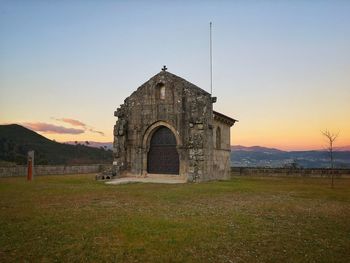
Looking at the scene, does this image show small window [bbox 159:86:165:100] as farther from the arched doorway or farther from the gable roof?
the arched doorway

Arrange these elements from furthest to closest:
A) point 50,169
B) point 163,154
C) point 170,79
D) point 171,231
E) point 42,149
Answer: point 42,149
point 50,169
point 163,154
point 170,79
point 171,231

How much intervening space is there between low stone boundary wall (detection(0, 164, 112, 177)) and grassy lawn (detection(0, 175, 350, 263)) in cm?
1802

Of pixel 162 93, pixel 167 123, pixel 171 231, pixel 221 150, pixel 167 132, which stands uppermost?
pixel 162 93

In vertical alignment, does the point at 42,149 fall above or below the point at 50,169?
above

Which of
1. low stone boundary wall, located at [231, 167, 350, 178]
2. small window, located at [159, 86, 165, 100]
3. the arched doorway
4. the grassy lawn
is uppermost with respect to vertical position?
small window, located at [159, 86, 165, 100]

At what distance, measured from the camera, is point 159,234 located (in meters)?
7.89

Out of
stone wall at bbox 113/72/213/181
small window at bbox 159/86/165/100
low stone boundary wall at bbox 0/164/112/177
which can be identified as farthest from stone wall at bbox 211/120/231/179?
low stone boundary wall at bbox 0/164/112/177

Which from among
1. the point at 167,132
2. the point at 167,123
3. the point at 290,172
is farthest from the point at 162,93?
the point at 290,172

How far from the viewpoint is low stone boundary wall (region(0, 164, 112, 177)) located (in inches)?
1150

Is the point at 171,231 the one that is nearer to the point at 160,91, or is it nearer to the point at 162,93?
the point at 162,93

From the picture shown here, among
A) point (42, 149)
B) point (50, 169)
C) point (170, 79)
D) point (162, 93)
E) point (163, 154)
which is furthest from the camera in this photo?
point (42, 149)

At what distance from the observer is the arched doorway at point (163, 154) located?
2611cm

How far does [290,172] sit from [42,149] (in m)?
55.7

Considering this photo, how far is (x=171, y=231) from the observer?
26.8 feet
